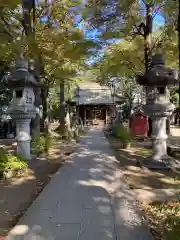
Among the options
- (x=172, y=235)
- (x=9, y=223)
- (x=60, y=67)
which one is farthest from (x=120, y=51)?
(x=172, y=235)

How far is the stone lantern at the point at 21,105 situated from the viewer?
34.6 ft

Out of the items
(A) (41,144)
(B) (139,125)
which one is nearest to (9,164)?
(A) (41,144)

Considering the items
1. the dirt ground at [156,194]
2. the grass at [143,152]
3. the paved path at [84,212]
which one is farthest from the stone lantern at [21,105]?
the grass at [143,152]

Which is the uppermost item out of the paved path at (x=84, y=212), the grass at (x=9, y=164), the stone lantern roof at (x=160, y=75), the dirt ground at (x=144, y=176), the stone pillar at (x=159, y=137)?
the stone lantern roof at (x=160, y=75)

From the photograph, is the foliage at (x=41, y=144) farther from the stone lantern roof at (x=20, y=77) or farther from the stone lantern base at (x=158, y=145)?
the stone lantern base at (x=158, y=145)

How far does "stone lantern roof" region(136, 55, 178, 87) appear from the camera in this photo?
991 cm

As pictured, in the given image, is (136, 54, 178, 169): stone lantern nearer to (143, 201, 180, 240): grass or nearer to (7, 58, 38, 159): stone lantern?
(7, 58, 38, 159): stone lantern

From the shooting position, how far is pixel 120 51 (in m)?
17.9

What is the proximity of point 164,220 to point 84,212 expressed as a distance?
4.05 ft

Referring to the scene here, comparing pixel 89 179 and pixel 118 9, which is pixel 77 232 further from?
pixel 118 9

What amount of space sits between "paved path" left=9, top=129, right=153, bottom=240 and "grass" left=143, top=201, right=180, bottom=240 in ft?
0.73

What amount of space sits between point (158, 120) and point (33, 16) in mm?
7618

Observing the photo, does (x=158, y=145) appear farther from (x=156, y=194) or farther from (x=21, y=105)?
(x=21, y=105)

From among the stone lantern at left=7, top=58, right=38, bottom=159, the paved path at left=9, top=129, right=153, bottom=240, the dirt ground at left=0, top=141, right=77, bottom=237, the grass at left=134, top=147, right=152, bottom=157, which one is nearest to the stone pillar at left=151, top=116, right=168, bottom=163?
the grass at left=134, top=147, right=152, bottom=157
